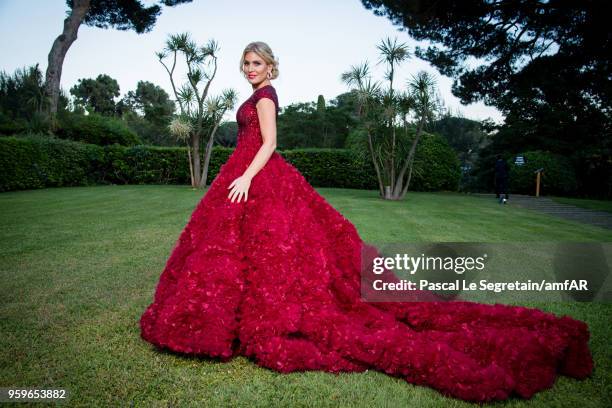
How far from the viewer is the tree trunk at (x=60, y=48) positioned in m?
19.6

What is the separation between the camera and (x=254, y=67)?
285cm

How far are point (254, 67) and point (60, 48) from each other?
2165 centimetres

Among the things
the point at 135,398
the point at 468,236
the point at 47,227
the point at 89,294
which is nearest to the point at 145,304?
the point at 89,294

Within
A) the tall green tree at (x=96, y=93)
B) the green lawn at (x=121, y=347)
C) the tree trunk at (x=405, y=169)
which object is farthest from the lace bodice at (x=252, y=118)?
the tall green tree at (x=96, y=93)

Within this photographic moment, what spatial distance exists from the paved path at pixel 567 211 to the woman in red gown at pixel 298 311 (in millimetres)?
9177

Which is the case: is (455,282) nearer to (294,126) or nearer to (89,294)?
(89,294)

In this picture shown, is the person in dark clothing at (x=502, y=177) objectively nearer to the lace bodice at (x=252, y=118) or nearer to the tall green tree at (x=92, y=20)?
the lace bodice at (x=252, y=118)

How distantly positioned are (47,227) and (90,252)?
92.7 inches

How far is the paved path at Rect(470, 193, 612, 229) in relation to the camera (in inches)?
420

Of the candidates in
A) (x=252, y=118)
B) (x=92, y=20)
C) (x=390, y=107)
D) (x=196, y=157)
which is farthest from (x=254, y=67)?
(x=92, y=20)

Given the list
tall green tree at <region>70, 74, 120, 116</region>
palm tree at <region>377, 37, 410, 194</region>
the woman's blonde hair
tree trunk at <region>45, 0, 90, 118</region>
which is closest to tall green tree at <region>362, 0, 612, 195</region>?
palm tree at <region>377, 37, 410, 194</region>

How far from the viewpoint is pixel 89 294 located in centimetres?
375

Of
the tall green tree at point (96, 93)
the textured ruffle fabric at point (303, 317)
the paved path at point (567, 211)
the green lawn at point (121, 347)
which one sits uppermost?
the tall green tree at point (96, 93)

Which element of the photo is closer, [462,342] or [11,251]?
[462,342]
